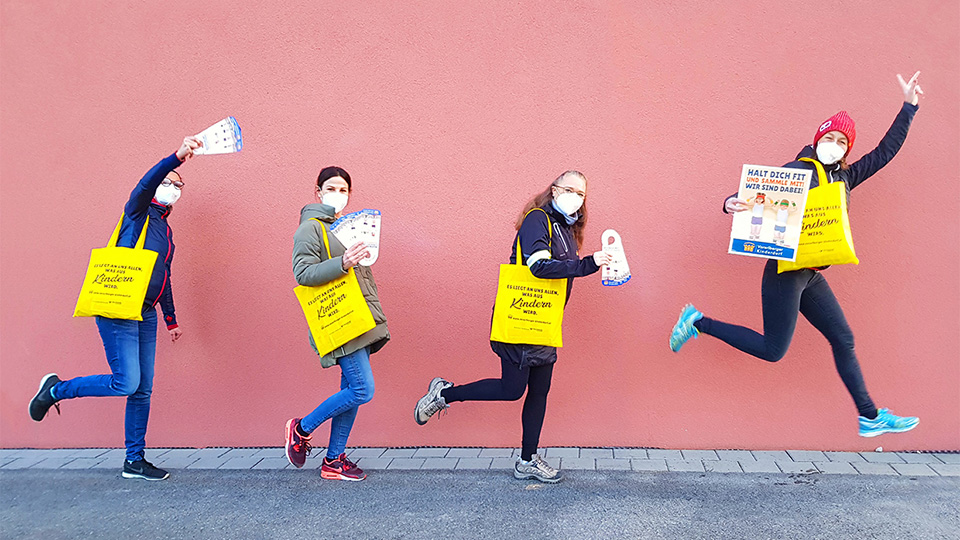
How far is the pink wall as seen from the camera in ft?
13.1

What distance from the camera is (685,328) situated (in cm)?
377

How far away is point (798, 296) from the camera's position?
Answer: 3.48 m

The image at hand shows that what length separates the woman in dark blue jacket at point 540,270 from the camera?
3.45m

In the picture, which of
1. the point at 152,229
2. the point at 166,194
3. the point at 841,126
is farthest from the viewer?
the point at 166,194

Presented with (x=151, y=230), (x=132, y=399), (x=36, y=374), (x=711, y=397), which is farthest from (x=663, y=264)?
(x=36, y=374)

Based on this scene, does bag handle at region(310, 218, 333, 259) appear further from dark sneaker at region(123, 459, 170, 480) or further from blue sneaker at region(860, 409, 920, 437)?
blue sneaker at region(860, 409, 920, 437)

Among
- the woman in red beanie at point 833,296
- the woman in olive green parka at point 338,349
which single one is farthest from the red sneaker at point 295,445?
the woman in red beanie at point 833,296

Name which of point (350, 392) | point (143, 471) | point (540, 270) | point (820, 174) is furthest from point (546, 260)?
point (143, 471)

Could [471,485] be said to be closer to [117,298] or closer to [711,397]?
[711,397]

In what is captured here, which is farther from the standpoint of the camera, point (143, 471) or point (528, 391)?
point (143, 471)

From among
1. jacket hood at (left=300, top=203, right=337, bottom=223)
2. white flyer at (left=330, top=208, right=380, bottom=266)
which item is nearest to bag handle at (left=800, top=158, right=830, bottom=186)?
white flyer at (left=330, top=208, right=380, bottom=266)

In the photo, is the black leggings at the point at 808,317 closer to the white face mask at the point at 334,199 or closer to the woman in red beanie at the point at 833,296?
the woman in red beanie at the point at 833,296

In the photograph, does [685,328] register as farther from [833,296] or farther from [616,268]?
[833,296]

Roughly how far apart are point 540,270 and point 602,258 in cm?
31
